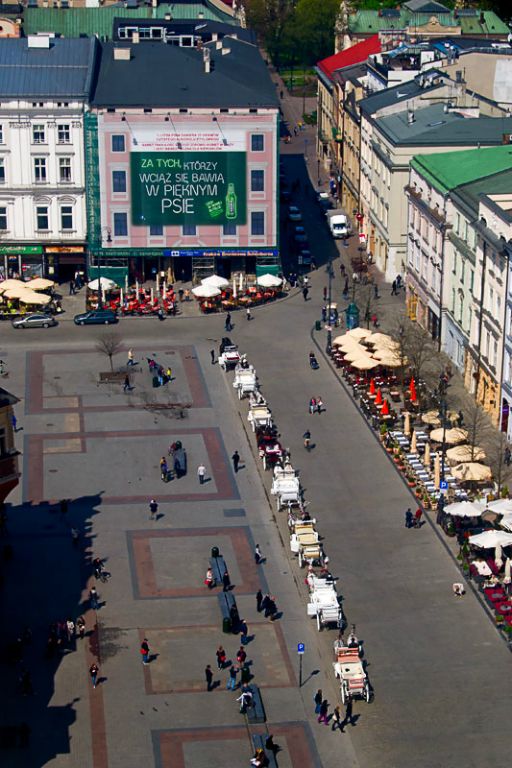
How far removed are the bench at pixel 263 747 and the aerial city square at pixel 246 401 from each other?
0.74 ft

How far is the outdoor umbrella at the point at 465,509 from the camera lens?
9091 centimetres

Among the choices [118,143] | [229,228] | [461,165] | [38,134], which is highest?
[461,165]

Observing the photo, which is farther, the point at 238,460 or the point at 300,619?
the point at 238,460

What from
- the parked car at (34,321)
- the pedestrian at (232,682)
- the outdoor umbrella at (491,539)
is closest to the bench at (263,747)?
the pedestrian at (232,682)

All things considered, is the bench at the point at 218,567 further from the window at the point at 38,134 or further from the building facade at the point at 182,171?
the window at the point at 38,134

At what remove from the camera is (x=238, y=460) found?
10375 centimetres

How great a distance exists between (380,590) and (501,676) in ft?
35.2

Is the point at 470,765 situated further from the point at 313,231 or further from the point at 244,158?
the point at 313,231

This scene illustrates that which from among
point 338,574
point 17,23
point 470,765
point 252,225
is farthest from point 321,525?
point 17,23

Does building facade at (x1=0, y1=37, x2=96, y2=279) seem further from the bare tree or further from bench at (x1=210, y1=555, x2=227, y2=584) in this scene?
bench at (x1=210, y1=555, x2=227, y2=584)

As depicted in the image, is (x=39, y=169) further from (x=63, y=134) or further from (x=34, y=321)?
(x=34, y=321)

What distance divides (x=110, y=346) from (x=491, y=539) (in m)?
43.9

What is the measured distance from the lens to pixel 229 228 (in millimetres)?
A: 142750

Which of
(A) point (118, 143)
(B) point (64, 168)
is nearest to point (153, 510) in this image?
(A) point (118, 143)
